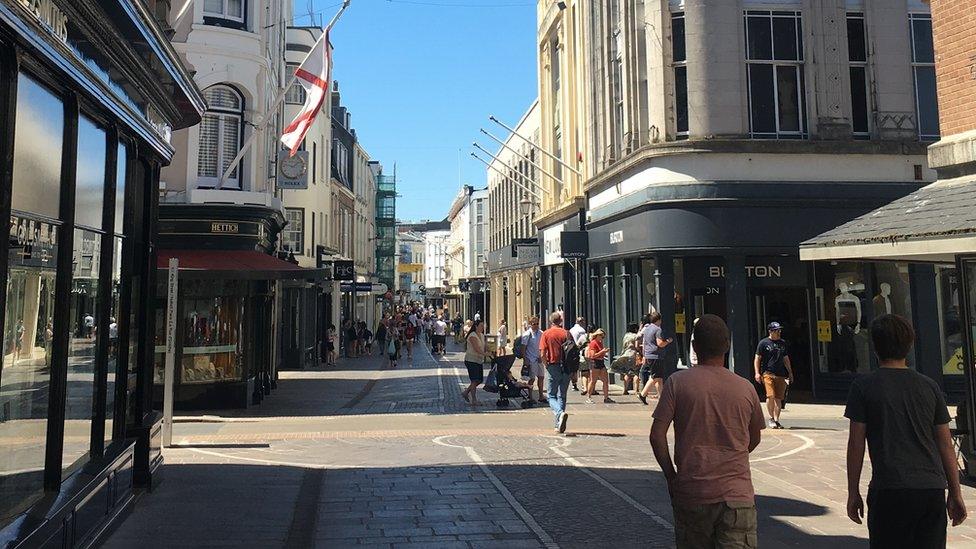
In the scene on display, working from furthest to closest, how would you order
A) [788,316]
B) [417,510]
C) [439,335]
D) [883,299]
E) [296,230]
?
[439,335] < [296,230] < [788,316] < [883,299] < [417,510]

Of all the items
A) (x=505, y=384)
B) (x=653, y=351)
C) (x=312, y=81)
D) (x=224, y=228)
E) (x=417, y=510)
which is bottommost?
(x=417, y=510)

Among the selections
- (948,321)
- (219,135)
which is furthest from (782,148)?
(219,135)

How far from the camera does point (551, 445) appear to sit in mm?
10930

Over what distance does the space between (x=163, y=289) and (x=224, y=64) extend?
18.1 ft

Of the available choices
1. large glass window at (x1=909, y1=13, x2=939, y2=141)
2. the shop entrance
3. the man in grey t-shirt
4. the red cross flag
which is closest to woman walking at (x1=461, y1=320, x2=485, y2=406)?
the man in grey t-shirt

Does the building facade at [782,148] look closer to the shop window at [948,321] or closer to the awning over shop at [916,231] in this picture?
the shop window at [948,321]

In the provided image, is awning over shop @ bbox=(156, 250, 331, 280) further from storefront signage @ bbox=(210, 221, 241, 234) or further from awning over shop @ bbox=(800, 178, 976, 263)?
awning over shop @ bbox=(800, 178, 976, 263)

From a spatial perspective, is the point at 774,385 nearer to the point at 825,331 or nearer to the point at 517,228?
the point at 825,331

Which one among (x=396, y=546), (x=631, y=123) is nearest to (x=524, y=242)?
(x=631, y=123)

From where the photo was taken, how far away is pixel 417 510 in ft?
23.4

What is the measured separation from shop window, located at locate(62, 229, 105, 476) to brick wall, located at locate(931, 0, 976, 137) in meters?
9.21

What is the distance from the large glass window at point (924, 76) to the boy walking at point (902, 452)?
15207 mm

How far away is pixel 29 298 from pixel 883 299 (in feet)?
52.8

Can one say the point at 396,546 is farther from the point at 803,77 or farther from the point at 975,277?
the point at 803,77
